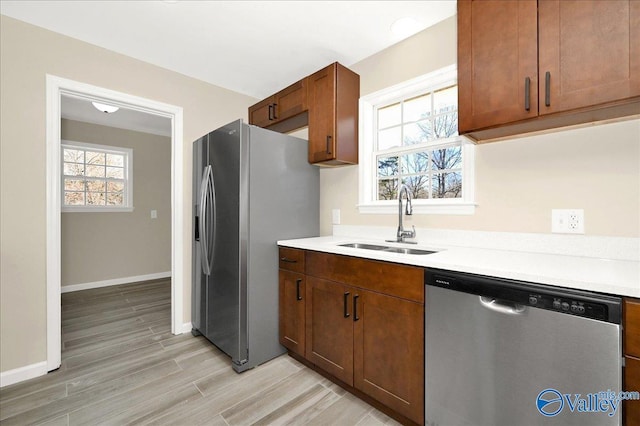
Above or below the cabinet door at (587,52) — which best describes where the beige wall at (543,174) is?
below

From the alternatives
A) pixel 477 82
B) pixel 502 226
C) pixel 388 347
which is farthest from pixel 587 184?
pixel 388 347

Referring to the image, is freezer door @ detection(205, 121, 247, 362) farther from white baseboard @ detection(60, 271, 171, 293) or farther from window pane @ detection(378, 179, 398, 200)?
white baseboard @ detection(60, 271, 171, 293)

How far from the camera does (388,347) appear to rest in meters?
1.57

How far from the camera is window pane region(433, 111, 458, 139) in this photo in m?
2.08

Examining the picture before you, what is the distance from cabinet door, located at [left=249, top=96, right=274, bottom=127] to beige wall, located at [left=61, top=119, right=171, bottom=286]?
2.77 meters

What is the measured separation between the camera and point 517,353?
1132 millimetres

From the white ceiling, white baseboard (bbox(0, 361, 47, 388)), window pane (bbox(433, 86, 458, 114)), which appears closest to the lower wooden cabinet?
window pane (bbox(433, 86, 458, 114))

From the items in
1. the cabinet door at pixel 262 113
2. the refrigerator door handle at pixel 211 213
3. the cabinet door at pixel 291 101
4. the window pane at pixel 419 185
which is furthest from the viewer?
the cabinet door at pixel 262 113

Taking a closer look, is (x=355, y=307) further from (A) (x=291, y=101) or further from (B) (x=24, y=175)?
(B) (x=24, y=175)

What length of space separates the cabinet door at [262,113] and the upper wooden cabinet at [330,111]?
34 centimetres

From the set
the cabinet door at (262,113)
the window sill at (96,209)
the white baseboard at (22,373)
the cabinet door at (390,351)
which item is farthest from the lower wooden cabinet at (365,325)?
the window sill at (96,209)

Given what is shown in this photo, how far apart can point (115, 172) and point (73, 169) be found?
53 cm

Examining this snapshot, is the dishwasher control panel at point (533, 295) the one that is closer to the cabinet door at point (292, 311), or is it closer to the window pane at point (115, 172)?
the cabinet door at point (292, 311)

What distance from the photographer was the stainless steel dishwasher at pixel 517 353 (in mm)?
967
